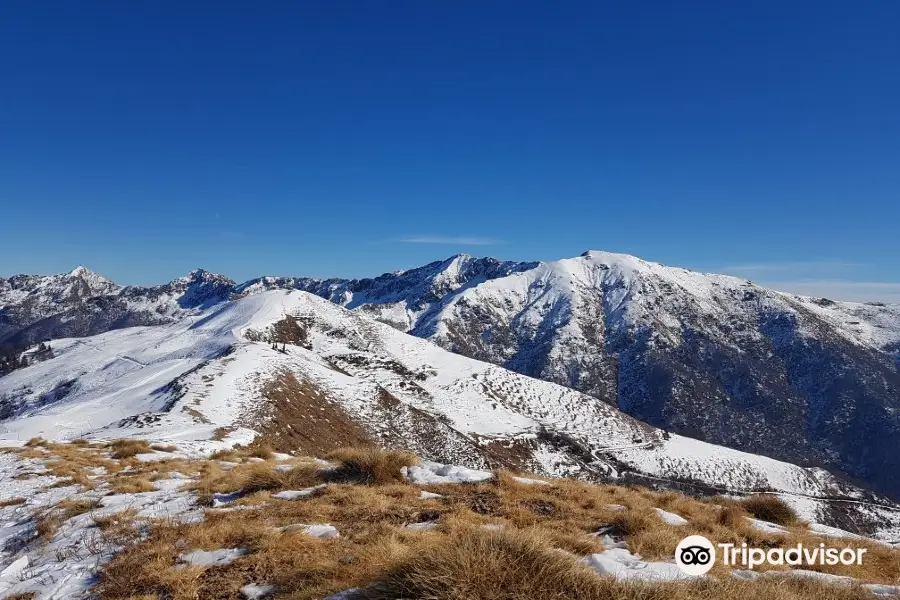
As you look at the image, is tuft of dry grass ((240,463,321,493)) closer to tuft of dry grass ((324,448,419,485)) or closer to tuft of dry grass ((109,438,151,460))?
tuft of dry grass ((324,448,419,485))

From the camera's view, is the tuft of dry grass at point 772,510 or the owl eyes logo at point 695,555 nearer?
the owl eyes logo at point 695,555

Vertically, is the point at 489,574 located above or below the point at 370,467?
above

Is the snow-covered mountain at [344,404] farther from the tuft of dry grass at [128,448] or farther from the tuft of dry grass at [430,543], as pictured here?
the tuft of dry grass at [430,543]

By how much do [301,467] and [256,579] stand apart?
18.2 feet

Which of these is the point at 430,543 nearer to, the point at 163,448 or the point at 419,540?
the point at 419,540

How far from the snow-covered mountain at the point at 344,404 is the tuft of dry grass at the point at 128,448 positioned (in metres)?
2.91

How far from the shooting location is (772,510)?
1015 cm

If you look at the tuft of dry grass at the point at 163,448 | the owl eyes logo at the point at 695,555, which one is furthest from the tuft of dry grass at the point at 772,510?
the tuft of dry grass at the point at 163,448

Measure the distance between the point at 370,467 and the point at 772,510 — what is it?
9165 mm

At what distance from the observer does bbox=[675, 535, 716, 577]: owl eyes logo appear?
228 inches

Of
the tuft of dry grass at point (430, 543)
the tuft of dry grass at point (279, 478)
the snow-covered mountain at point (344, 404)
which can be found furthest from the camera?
the snow-covered mountain at point (344, 404)

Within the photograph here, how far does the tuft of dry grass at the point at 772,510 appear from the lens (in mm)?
10008

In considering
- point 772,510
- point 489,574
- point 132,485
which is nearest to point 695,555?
point 489,574

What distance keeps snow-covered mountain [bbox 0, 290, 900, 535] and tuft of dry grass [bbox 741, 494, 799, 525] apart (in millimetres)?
21397
